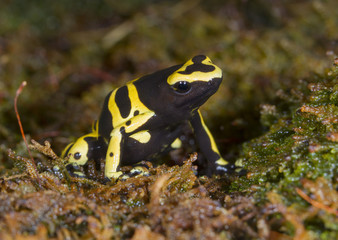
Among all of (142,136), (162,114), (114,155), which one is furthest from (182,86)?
(114,155)

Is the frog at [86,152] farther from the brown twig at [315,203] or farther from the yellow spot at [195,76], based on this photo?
the brown twig at [315,203]

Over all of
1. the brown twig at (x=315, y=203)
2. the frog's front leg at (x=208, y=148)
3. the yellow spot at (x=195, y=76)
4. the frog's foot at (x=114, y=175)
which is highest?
the yellow spot at (x=195, y=76)

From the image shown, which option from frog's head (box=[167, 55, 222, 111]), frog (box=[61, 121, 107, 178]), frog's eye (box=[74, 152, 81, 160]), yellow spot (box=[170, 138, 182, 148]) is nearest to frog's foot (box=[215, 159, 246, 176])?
yellow spot (box=[170, 138, 182, 148])

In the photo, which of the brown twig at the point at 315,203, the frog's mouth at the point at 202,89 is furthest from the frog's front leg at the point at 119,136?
the brown twig at the point at 315,203

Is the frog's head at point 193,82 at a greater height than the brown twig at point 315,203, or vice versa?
the frog's head at point 193,82

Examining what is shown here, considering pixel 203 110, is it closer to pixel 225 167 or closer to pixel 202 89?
pixel 225 167

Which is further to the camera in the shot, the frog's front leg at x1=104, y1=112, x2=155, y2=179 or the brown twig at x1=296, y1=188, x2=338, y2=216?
the frog's front leg at x1=104, y1=112, x2=155, y2=179

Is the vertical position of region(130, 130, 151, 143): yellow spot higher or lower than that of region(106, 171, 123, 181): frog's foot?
higher

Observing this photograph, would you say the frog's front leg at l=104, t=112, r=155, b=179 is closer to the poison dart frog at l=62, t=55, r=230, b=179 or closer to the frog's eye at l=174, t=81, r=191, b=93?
the poison dart frog at l=62, t=55, r=230, b=179
